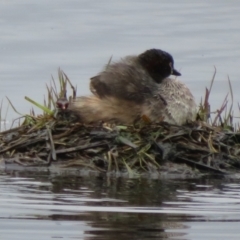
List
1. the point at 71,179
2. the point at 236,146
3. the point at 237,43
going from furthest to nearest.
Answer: the point at 237,43, the point at 236,146, the point at 71,179

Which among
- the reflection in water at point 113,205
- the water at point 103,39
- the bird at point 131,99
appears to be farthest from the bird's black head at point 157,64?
the water at point 103,39

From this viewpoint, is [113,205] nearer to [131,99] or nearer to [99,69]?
[131,99]

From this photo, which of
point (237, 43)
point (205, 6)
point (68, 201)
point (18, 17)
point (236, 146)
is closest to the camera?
point (68, 201)

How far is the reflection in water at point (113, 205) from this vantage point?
8883 mm

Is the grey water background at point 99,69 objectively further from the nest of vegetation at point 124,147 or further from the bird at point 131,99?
the bird at point 131,99

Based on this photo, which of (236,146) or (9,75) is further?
(9,75)

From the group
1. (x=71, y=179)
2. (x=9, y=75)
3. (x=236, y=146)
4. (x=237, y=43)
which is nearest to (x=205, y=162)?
(x=236, y=146)

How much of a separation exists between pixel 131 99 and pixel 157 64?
77cm

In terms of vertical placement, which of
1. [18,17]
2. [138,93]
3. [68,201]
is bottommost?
[68,201]

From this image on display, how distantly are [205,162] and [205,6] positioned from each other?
47.5ft

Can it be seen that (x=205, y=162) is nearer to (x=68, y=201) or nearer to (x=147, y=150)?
(x=147, y=150)

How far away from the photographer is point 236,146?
37.1 feet

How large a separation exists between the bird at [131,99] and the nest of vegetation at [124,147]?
18 centimetres

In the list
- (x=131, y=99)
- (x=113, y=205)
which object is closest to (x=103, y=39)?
(x=131, y=99)
